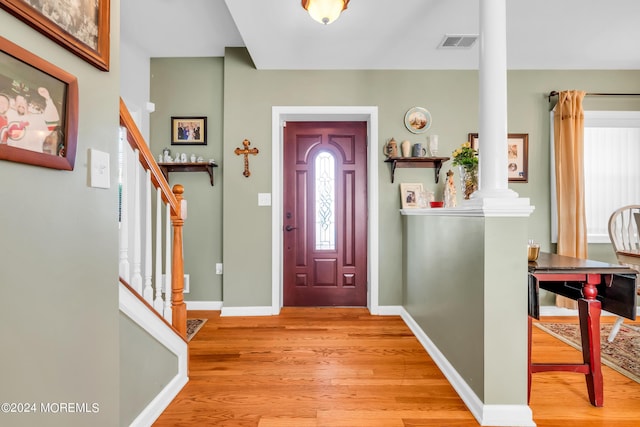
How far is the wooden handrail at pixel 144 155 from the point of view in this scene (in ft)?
5.22

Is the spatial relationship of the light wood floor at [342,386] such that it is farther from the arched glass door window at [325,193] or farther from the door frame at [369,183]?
the arched glass door window at [325,193]

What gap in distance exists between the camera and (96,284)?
106 cm

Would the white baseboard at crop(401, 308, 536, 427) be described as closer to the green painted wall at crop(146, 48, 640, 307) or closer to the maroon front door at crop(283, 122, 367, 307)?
the green painted wall at crop(146, 48, 640, 307)

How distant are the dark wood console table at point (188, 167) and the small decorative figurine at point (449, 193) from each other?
2.34m

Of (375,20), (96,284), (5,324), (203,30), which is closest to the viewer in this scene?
(5,324)

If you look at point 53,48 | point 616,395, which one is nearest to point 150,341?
point 53,48

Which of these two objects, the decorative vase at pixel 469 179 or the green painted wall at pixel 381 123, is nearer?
the decorative vase at pixel 469 179

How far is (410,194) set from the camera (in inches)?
137

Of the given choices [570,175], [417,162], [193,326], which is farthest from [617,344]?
[193,326]

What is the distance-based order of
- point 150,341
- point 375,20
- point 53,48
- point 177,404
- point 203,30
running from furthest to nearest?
1. point 203,30
2. point 375,20
3. point 177,404
4. point 150,341
5. point 53,48

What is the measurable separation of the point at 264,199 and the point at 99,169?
95.4 inches

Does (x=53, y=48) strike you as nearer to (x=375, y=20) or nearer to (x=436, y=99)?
(x=375, y=20)

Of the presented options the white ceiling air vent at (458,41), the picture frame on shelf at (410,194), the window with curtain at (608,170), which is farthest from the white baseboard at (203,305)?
the window with curtain at (608,170)

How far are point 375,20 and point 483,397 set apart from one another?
8.61 ft
